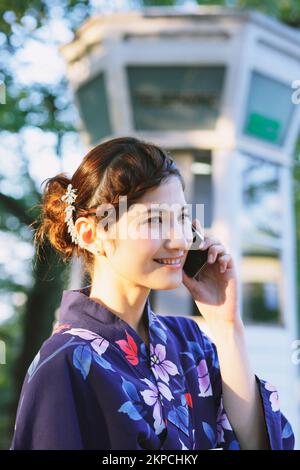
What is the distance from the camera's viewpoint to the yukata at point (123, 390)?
1190 mm

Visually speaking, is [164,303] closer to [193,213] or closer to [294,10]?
[193,213]

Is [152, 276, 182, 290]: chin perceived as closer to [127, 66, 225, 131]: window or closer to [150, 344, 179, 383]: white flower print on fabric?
[150, 344, 179, 383]: white flower print on fabric

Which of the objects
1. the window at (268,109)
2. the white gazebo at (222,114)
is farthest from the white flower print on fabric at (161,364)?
the window at (268,109)

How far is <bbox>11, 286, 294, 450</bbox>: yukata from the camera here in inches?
46.9

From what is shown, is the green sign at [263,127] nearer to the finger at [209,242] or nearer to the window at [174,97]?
the window at [174,97]

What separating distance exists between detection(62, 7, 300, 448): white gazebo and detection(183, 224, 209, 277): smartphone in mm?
3539

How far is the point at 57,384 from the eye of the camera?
1200 millimetres

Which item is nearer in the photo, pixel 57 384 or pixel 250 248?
pixel 57 384

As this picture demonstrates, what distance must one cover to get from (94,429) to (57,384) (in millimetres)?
124

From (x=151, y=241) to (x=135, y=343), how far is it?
25 cm

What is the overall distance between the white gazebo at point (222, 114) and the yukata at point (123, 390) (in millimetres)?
3579

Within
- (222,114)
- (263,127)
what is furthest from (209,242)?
(263,127)

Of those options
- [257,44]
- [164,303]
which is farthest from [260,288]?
[257,44]

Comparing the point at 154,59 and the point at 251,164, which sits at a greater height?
the point at 154,59
